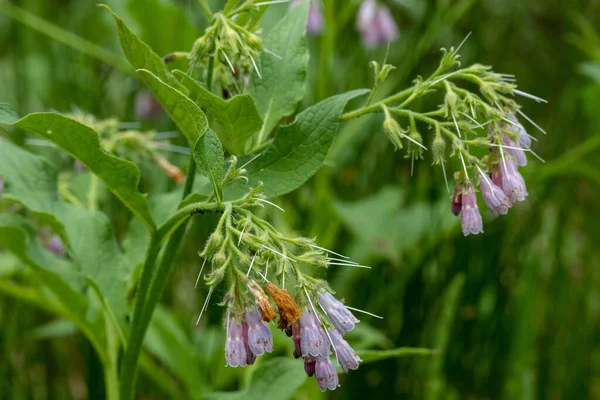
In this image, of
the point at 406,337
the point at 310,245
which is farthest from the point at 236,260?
the point at 406,337

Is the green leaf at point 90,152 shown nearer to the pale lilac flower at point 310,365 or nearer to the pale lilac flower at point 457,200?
the pale lilac flower at point 310,365

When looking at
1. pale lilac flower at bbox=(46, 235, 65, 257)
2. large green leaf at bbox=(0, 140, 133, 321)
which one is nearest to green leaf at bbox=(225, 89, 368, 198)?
large green leaf at bbox=(0, 140, 133, 321)

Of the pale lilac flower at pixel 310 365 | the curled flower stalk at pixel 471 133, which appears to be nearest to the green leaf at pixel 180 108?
the curled flower stalk at pixel 471 133

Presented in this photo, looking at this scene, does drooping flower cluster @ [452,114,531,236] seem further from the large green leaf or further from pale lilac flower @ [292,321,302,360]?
the large green leaf

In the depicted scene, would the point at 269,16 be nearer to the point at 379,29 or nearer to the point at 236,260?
the point at 379,29

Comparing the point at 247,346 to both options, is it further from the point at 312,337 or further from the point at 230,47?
the point at 230,47

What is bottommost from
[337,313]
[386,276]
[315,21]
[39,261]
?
[386,276]

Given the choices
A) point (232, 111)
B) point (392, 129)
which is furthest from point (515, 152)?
point (232, 111)
